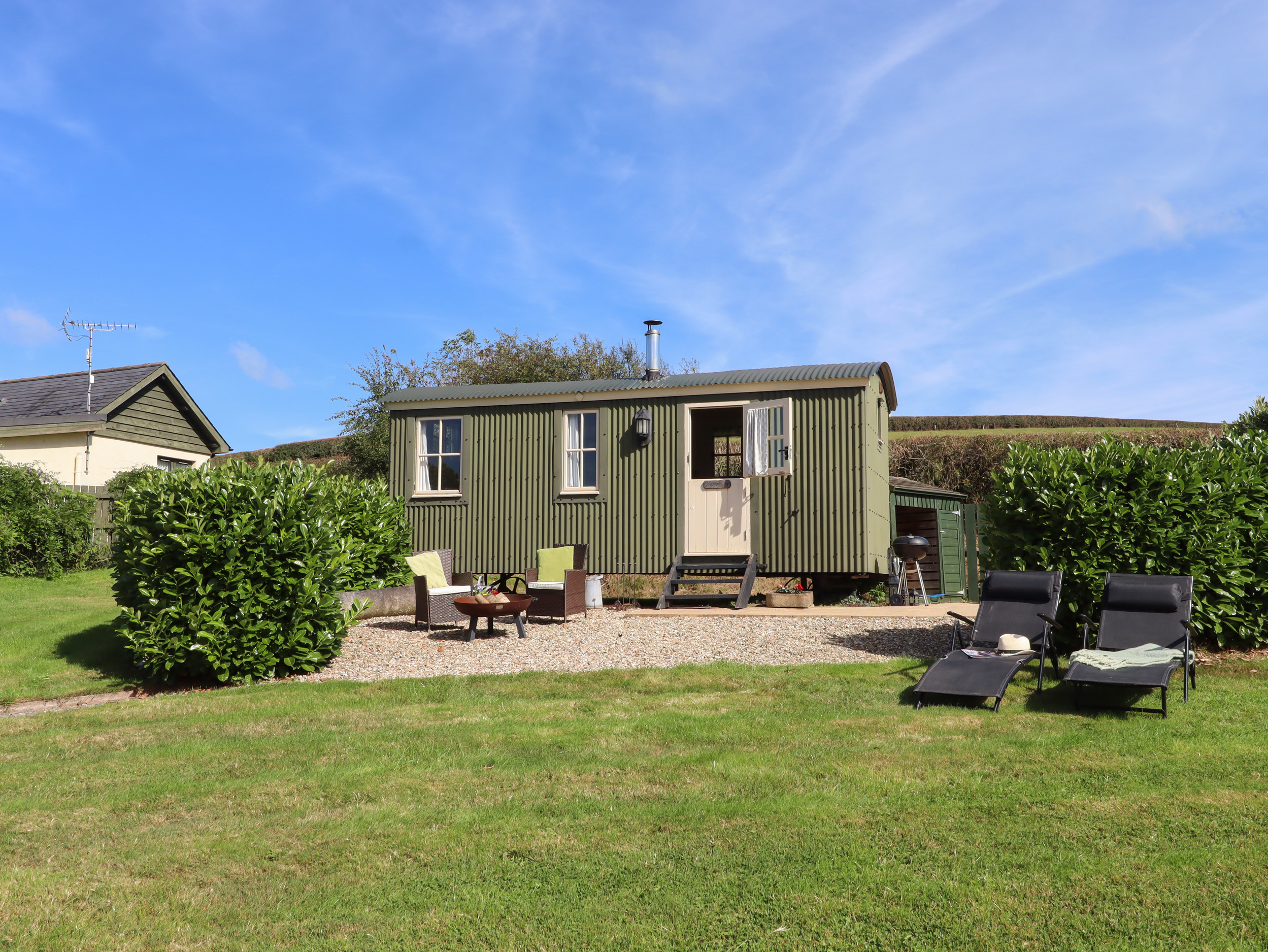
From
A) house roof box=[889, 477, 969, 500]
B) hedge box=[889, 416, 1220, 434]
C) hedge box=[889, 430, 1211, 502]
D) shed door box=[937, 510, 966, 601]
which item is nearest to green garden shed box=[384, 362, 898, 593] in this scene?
house roof box=[889, 477, 969, 500]

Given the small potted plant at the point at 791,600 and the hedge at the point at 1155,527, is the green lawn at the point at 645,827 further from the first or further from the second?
the small potted plant at the point at 791,600

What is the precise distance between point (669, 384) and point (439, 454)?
3748 mm

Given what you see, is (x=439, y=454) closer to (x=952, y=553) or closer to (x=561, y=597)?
(x=561, y=597)

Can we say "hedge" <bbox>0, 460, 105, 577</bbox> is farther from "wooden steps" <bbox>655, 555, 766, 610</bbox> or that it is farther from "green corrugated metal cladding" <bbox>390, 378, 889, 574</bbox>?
"wooden steps" <bbox>655, 555, 766, 610</bbox>

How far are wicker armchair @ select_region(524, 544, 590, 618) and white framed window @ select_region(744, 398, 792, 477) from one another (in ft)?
9.71

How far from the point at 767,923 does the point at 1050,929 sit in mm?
859

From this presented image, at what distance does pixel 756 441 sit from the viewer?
12258 mm

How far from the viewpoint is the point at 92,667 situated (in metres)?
8.23

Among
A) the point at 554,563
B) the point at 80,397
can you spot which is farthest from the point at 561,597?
the point at 80,397

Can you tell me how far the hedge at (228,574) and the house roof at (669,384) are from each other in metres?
5.55

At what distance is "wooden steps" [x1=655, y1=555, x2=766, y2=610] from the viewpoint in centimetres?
1169

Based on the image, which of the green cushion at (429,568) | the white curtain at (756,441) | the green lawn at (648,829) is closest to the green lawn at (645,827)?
the green lawn at (648,829)

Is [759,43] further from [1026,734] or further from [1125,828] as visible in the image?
[1125,828]

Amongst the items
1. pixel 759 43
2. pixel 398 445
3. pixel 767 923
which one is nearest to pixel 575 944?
pixel 767 923
